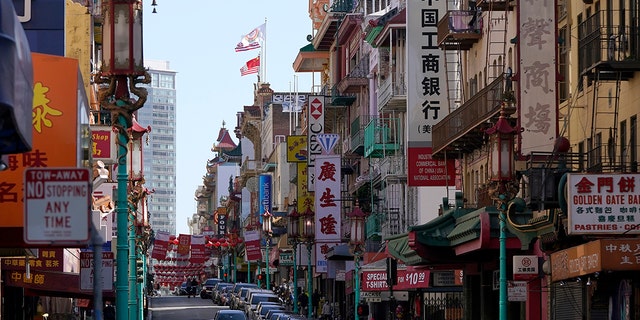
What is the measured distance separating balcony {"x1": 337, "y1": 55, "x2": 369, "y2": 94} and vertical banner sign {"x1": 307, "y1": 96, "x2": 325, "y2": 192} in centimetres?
167

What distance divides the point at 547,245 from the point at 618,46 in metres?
7.58

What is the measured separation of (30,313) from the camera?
168 ft

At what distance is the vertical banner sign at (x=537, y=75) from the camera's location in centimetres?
3625

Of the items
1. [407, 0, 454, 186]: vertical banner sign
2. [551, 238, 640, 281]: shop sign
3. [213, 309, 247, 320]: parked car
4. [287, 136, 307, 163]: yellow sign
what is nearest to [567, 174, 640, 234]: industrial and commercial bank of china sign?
[551, 238, 640, 281]: shop sign

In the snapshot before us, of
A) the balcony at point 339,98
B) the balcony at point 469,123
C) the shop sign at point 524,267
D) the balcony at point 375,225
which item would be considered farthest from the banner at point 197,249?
the shop sign at point 524,267

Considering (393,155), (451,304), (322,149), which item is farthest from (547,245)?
(322,149)

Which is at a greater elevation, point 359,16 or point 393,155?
point 359,16

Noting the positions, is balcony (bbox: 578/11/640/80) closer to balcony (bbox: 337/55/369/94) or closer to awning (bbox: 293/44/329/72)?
balcony (bbox: 337/55/369/94)

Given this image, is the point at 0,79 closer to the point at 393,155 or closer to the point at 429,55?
the point at 429,55

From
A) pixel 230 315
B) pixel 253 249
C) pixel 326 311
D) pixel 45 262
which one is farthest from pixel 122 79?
pixel 253 249

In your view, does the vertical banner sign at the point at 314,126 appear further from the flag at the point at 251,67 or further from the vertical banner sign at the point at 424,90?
the flag at the point at 251,67

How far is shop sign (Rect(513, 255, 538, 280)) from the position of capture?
3816 cm

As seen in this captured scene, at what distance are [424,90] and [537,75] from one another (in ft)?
63.1

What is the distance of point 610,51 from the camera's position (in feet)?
108
